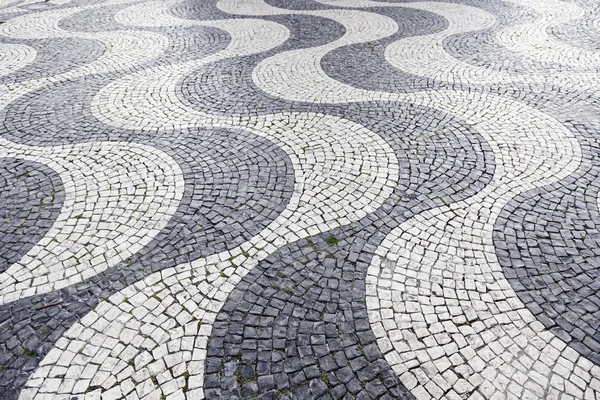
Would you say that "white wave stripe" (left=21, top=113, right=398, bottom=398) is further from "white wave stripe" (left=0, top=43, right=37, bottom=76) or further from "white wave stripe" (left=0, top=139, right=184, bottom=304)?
"white wave stripe" (left=0, top=43, right=37, bottom=76)

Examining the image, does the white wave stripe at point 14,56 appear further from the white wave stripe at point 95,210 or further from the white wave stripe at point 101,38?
the white wave stripe at point 95,210

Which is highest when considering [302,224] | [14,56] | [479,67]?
[479,67]

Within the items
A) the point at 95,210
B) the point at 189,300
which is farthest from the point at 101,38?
the point at 189,300

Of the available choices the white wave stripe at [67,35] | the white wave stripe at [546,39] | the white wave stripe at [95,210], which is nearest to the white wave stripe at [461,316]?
the white wave stripe at [95,210]

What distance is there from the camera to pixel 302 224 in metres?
5.15

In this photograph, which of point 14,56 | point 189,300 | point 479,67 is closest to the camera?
point 189,300

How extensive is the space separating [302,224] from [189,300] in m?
1.52

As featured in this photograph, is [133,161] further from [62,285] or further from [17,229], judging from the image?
[62,285]

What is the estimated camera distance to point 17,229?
5.15m

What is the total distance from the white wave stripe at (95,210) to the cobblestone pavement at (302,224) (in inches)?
1.0

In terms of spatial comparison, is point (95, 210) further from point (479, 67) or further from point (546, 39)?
point (546, 39)

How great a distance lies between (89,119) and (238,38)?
4610 mm

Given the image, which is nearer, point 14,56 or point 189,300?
point 189,300

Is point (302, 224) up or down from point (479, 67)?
down
